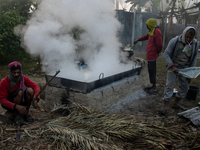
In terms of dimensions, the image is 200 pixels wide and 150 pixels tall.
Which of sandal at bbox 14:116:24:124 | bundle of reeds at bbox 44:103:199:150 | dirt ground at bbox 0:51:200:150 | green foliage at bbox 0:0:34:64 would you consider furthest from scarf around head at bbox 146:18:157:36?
green foliage at bbox 0:0:34:64

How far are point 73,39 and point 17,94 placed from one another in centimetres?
229

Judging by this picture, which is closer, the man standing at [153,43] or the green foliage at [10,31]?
the man standing at [153,43]

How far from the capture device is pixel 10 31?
345 inches

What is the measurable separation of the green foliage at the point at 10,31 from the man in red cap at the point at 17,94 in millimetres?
5507

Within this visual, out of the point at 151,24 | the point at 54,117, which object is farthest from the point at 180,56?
the point at 54,117

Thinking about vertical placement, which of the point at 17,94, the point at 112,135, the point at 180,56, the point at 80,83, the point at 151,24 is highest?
the point at 151,24

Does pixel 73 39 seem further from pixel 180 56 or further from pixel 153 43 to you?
pixel 180 56

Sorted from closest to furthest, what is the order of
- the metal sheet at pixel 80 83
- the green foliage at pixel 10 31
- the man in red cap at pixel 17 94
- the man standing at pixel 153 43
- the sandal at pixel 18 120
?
the man in red cap at pixel 17 94 < the sandal at pixel 18 120 < the metal sheet at pixel 80 83 < the man standing at pixel 153 43 < the green foliage at pixel 10 31

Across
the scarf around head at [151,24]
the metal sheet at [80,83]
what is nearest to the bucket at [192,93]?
the scarf around head at [151,24]

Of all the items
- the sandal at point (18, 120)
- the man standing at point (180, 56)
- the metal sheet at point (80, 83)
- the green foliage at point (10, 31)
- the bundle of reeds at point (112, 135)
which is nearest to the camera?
the bundle of reeds at point (112, 135)

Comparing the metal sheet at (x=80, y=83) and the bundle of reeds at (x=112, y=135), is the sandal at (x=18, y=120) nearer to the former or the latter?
the bundle of reeds at (x=112, y=135)

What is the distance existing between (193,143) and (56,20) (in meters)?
4.19

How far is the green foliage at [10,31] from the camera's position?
8599 mm

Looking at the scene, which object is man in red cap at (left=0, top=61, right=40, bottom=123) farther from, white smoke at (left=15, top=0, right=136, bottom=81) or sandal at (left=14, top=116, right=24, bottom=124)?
white smoke at (left=15, top=0, right=136, bottom=81)
